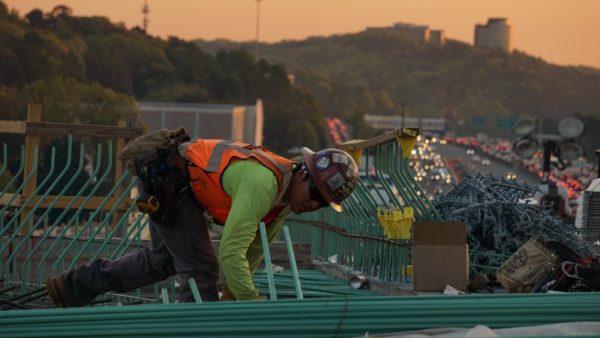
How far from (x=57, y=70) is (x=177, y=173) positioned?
11209 centimetres

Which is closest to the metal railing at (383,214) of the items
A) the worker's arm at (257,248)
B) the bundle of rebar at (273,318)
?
the worker's arm at (257,248)

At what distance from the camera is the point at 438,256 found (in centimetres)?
1128

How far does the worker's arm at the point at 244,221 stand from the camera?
8273 mm

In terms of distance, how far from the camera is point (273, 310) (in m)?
7.46

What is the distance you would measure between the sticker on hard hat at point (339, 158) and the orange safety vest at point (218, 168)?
0.85ft

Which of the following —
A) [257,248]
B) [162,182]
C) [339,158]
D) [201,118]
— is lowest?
[201,118]

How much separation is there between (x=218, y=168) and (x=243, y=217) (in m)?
0.55

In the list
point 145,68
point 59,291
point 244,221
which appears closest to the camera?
point 244,221

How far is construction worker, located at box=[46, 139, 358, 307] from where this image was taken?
836cm

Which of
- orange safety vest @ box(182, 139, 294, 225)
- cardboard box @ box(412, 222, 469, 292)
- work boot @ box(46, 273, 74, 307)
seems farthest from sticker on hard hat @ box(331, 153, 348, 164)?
cardboard box @ box(412, 222, 469, 292)

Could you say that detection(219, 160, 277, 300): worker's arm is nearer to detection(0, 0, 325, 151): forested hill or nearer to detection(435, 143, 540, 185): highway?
detection(0, 0, 325, 151): forested hill

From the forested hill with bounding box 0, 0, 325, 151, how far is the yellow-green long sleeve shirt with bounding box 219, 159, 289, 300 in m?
107

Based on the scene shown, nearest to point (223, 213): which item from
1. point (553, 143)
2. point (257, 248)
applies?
point (257, 248)

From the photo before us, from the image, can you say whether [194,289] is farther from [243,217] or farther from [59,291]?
[59,291]
